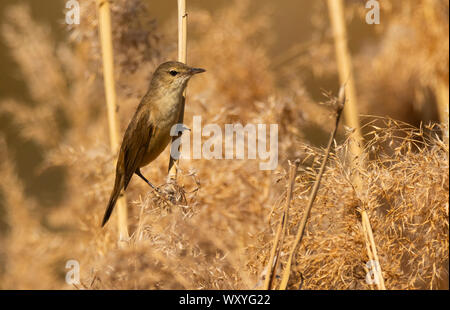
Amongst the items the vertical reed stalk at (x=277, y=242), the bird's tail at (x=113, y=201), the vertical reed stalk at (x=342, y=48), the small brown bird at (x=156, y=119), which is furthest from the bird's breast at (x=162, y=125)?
the vertical reed stalk at (x=277, y=242)

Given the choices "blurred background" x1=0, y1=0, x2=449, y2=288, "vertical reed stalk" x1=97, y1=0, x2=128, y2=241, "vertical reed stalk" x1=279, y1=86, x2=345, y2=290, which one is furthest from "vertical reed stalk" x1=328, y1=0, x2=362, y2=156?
"vertical reed stalk" x1=279, y1=86, x2=345, y2=290

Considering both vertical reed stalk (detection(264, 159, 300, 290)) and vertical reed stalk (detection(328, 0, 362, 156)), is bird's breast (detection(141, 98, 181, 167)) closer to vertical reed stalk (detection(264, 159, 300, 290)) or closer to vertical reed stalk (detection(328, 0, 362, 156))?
vertical reed stalk (detection(328, 0, 362, 156))

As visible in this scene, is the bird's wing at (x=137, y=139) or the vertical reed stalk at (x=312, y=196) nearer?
the vertical reed stalk at (x=312, y=196)

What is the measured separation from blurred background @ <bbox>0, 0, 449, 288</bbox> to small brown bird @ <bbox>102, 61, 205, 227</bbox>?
0.22 ft

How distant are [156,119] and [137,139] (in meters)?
0.12

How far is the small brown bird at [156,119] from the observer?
2217mm

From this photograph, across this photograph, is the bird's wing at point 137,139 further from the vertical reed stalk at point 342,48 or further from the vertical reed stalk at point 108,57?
the vertical reed stalk at point 342,48

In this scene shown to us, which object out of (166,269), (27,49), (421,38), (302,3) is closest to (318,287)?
(166,269)

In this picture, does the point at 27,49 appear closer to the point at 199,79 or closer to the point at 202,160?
the point at 199,79

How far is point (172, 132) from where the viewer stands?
220 centimetres

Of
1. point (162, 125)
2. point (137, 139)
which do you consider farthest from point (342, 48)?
point (137, 139)

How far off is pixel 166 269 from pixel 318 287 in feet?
1.46

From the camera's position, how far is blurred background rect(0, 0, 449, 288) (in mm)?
2305

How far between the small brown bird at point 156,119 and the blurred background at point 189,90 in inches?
2.7
